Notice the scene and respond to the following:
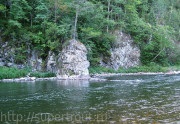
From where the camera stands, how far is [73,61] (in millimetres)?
42938

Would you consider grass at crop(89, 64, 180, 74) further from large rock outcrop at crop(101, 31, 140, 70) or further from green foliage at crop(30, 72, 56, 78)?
green foliage at crop(30, 72, 56, 78)

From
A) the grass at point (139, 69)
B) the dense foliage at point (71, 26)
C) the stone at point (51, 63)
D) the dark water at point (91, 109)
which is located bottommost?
the dark water at point (91, 109)

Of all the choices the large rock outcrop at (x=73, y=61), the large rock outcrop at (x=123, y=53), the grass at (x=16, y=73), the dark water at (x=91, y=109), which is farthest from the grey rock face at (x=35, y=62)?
the dark water at (x=91, y=109)

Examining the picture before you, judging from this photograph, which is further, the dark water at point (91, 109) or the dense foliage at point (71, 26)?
the dense foliage at point (71, 26)

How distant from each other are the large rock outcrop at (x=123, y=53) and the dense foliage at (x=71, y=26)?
Answer: 1.53 metres

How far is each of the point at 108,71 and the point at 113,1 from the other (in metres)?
18.5

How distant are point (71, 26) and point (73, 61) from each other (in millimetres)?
8315

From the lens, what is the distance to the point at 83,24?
50.6m

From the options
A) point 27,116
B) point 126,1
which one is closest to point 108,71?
point 126,1

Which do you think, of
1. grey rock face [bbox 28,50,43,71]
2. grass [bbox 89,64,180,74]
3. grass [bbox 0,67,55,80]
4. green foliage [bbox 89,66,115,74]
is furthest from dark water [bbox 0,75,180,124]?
grass [bbox 89,64,180,74]

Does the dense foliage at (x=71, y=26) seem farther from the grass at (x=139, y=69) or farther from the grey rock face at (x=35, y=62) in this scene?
the grass at (x=139, y=69)

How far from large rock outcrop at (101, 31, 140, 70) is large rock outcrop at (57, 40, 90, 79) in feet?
30.0

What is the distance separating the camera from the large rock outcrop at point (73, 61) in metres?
42.0

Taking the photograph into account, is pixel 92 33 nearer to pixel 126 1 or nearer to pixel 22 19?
pixel 22 19
